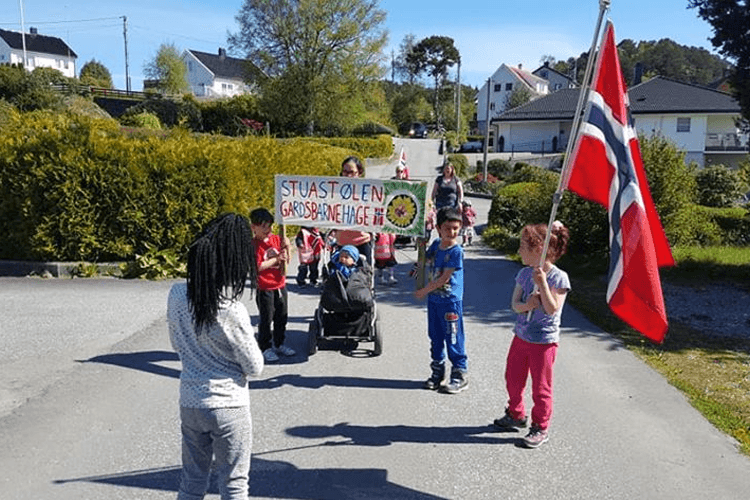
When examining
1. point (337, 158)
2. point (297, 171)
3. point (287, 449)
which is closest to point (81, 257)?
point (297, 171)

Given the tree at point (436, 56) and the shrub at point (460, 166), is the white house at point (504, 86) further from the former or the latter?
the shrub at point (460, 166)

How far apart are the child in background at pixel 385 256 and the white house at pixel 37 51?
97.5 meters

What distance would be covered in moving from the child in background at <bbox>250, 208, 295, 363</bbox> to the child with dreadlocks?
275cm

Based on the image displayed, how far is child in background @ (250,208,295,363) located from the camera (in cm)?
600

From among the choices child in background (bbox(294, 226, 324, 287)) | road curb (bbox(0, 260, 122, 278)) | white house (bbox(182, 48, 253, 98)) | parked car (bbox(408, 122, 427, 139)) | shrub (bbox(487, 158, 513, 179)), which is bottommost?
road curb (bbox(0, 260, 122, 278))

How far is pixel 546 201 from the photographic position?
1308 centimetres

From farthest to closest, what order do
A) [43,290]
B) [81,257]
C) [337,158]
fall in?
[337,158], [81,257], [43,290]

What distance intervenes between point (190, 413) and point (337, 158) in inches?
683

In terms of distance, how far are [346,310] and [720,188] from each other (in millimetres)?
25180

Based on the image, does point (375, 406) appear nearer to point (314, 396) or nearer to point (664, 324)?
point (314, 396)

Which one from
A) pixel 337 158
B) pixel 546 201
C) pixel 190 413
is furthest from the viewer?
pixel 337 158

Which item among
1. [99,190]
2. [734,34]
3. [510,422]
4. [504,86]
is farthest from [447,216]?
[504,86]

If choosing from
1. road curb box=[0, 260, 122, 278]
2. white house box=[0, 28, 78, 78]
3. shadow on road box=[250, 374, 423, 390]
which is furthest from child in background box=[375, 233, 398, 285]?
white house box=[0, 28, 78, 78]

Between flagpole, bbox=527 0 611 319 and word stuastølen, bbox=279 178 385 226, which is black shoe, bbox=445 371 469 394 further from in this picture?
flagpole, bbox=527 0 611 319
